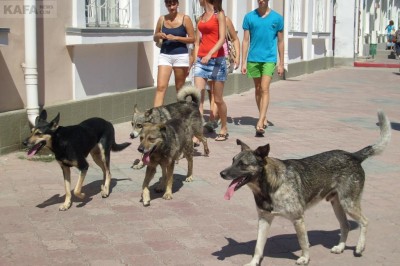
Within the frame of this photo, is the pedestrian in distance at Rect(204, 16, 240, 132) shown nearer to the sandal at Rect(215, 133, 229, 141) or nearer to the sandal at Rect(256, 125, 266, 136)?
the sandal at Rect(215, 133, 229, 141)

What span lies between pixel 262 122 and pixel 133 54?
2.63 metres

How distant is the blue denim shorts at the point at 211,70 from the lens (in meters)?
9.78

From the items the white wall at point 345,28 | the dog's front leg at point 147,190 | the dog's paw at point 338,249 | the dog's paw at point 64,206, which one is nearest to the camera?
the dog's paw at point 338,249

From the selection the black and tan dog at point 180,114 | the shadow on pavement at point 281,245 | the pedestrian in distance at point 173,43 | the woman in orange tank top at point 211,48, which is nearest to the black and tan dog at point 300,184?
the shadow on pavement at point 281,245

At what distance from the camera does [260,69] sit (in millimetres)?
10664

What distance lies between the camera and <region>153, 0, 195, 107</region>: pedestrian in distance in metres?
9.71

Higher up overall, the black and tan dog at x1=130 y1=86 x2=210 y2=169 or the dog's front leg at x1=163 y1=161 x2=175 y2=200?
the black and tan dog at x1=130 y1=86 x2=210 y2=169

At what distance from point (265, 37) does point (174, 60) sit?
Answer: 5.26 feet

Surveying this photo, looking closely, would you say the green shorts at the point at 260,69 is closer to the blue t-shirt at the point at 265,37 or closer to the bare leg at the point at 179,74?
the blue t-shirt at the point at 265,37

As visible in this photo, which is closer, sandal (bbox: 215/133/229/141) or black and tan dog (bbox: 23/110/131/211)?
black and tan dog (bbox: 23/110/131/211)

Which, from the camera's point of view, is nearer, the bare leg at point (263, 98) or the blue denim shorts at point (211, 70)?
the blue denim shorts at point (211, 70)

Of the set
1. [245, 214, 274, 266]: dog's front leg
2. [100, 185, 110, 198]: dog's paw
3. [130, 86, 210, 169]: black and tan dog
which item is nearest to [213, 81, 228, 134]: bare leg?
[130, 86, 210, 169]: black and tan dog

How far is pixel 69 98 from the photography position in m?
9.64

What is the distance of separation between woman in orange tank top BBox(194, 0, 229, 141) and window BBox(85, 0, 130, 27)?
1616 millimetres
